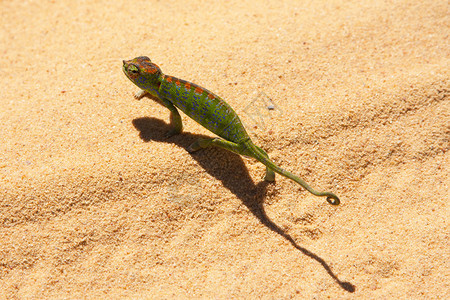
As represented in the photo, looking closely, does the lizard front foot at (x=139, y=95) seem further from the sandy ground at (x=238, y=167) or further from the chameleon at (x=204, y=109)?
the chameleon at (x=204, y=109)

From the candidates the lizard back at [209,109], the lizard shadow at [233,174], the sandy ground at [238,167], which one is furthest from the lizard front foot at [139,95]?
the lizard back at [209,109]

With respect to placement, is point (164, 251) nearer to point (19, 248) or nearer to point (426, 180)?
point (19, 248)

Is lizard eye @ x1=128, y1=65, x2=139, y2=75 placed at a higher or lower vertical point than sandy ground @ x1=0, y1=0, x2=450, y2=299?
higher

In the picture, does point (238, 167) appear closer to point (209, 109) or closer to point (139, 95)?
point (209, 109)

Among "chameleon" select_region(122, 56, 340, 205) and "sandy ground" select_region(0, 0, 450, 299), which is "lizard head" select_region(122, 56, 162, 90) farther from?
"sandy ground" select_region(0, 0, 450, 299)

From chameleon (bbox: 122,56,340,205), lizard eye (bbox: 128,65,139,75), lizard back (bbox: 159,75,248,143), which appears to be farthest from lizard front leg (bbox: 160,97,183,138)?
lizard eye (bbox: 128,65,139,75)

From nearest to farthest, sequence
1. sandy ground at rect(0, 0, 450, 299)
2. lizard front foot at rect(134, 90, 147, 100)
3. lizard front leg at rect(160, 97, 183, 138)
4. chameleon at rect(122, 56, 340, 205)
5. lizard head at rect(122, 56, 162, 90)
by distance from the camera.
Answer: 1. sandy ground at rect(0, 0, 450, 299)
2. chameleon at rect(122, 56, 340, 205)
3. lizard head at rect(122, 56, 162, 90)
4. lizard front leg at rect(160, 97, 183, 138)
5. lizard front foot at rect(134, 90, 147, 100)

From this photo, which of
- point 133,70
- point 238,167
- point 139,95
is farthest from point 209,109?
point 139,95
